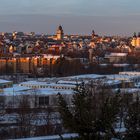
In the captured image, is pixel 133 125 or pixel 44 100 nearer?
pixel 133 125

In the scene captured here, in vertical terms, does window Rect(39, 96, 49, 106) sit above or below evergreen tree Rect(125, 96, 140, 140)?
below

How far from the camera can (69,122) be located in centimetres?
250

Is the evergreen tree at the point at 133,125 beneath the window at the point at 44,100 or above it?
above

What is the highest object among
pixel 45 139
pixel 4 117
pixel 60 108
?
pixel 60 108

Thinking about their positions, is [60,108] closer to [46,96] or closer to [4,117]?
[4,117]

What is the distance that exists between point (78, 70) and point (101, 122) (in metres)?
25.4

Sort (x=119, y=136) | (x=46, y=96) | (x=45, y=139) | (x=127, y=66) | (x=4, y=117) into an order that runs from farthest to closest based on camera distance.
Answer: (x=127, y=66) → (x=46, y=96) → (x=4, y=117) → (x=45, y=139) → (x=119, y=136)

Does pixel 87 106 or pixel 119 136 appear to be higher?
pixel 87 106

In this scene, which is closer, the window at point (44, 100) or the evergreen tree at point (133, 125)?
the evergreen tree at point (133, 125)

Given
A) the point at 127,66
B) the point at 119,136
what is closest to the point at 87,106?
the point at 119,136

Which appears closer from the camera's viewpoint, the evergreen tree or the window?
the evergreen tree

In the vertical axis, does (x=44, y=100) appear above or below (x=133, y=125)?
below

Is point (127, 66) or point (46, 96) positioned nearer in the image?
point (46, 96)

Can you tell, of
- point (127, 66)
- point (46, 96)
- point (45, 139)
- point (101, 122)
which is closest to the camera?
point (101, 122)
